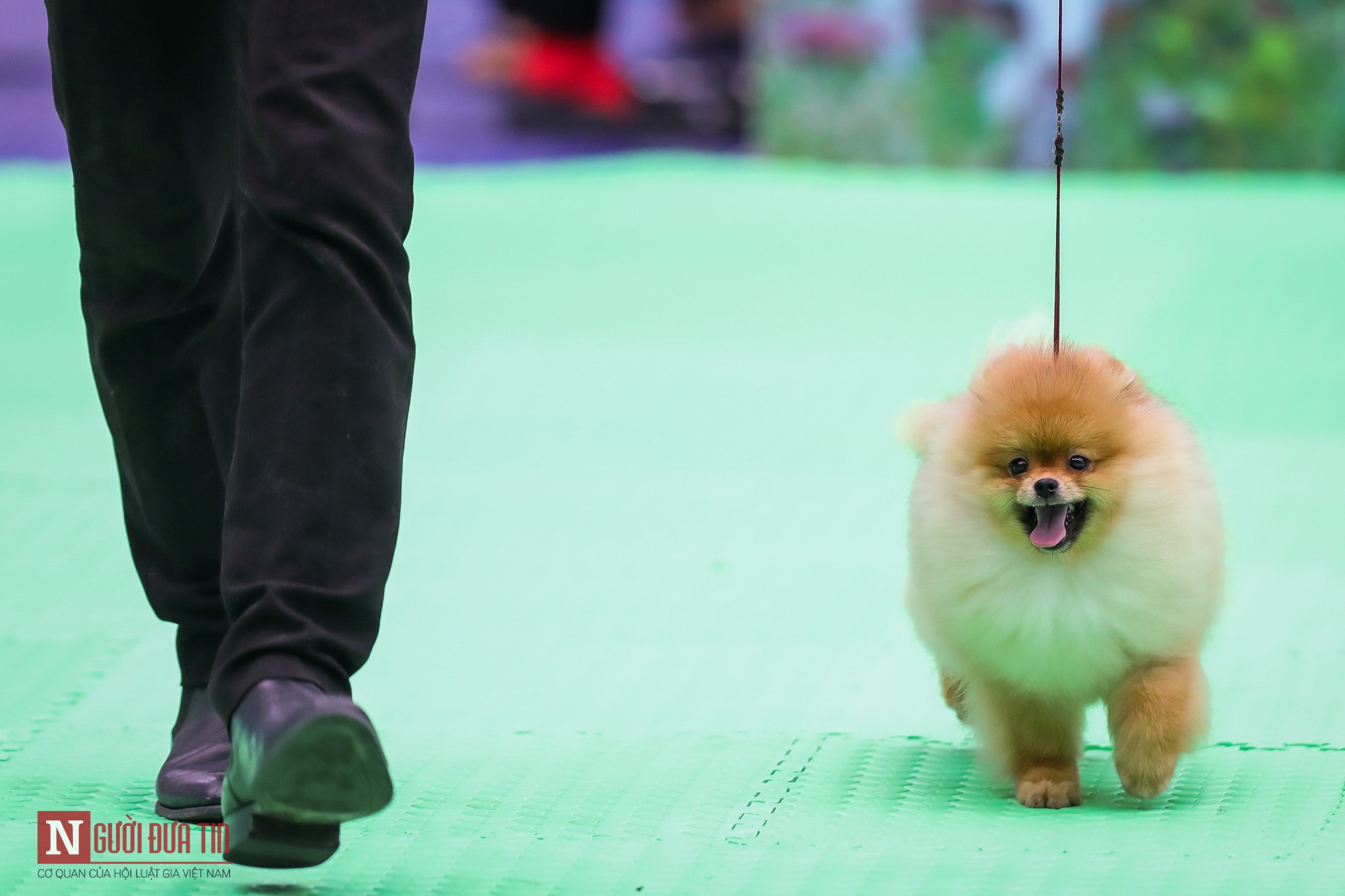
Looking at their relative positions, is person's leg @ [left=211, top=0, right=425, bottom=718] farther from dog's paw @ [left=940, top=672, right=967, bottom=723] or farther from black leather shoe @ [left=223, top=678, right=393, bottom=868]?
dog's paw @ [left=940, top=672, right=967, bottom=723]

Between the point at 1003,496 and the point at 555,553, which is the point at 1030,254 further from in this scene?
the point at 1003,496

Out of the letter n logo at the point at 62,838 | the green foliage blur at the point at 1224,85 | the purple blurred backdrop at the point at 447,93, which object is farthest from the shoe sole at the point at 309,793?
the purple blurred backdrop at the point at 447,93

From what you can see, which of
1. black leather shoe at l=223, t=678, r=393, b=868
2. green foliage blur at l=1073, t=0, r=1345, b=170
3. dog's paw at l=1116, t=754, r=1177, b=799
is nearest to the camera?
black leather shoe at l=223, t=678, r=393, b=868

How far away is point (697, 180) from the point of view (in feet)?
20.8

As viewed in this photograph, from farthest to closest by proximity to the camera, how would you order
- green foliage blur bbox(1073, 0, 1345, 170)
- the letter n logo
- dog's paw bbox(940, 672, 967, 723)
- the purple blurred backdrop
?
the purple blurred backdrop
green foliage blur bbox(1073, 0, 1345, 170)
dog's paw bbox(940, 672, 967, 723)
the letter n logo

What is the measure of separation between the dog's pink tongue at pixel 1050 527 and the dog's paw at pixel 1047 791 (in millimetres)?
240

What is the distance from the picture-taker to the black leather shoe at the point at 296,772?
1.24 m

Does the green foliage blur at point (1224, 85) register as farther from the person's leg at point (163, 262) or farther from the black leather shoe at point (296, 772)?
the black leather shoe at point (296, 772)

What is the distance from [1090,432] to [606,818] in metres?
0.64

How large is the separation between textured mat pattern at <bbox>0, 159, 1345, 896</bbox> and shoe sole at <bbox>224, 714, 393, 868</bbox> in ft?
0.64

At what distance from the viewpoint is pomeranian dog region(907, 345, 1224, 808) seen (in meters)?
1.86

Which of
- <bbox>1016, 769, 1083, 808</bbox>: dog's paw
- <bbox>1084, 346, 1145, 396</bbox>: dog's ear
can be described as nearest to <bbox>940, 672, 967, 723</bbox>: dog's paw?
<bbox>1016, 769, 1083, 808</bbox>: dog's paw

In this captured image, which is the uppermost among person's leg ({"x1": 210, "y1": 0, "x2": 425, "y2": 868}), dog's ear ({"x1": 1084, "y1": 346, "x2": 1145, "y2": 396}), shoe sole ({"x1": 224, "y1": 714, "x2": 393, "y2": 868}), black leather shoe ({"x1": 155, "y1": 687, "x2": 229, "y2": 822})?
person's leg ({"x1": 210, "y1": 0, "x2": 425, "y2": 868})

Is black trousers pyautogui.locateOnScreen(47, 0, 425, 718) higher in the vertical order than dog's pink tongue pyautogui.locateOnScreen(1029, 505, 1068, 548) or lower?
higher
